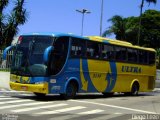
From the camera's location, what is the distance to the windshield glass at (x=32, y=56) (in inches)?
770

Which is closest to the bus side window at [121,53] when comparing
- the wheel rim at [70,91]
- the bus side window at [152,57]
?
the bus side window at [152,57]

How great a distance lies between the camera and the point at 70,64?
2086 cm

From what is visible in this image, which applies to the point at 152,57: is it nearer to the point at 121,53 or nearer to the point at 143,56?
the point at 143,56

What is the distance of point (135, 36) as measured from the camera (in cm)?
7312

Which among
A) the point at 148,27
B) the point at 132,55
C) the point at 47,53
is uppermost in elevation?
the point at 148,27

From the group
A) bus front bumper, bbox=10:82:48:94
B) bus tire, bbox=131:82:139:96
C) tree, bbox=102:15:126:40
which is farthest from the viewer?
tree, bbox=102:15:126:40

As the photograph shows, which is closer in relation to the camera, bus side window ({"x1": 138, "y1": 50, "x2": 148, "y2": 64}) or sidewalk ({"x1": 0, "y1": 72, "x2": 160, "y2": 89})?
sidewalk ({"x1": 0, "y1": 72, "x2": 160, "y2": 89})

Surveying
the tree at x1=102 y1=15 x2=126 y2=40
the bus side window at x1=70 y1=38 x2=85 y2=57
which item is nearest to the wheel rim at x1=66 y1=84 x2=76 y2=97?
the bus side window at x1=70 y1=38 x2=85 y2=57

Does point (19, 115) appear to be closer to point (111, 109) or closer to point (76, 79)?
point (111, 109)

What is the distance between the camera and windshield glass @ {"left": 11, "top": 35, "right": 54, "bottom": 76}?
770 inches

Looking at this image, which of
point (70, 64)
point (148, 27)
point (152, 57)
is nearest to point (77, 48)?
point (70, 64)

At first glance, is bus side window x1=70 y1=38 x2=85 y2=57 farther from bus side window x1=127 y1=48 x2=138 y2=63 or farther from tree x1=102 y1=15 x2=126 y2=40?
tree x1=102 y1=15 x2=126 y2=40

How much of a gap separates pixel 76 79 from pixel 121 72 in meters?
4.89

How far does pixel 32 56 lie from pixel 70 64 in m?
1.97
